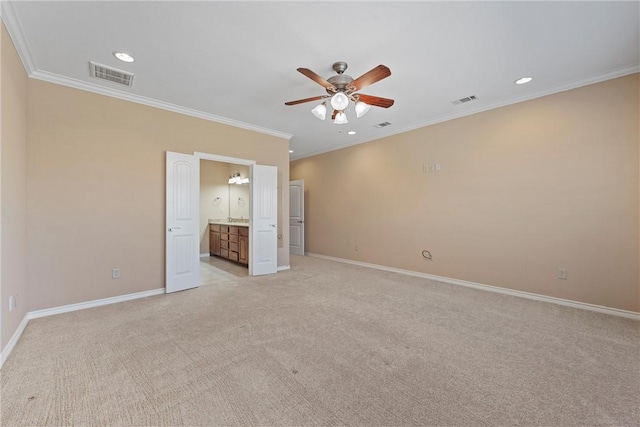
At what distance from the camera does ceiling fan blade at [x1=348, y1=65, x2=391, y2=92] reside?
7.94ft

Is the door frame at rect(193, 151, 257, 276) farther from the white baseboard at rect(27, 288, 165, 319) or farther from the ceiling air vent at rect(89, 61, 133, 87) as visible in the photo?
the white baseboard at rect(27, 288, 165, 319)

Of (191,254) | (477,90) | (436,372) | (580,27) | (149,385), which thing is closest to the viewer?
(149,385)

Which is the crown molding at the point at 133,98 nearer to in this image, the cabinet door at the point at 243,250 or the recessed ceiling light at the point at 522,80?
the cabinet door at the point at 243,250

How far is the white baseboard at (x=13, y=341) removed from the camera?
216cm

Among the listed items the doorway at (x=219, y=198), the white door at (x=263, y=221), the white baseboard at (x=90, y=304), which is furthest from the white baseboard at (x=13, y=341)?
the doorway at (x=219, y=198)

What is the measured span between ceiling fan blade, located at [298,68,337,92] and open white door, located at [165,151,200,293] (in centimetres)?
250

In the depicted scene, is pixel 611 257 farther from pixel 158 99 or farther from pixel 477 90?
pixel 158 99

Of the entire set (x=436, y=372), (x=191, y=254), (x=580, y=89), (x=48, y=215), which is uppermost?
(x=580, y=89)

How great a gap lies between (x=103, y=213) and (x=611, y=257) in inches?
244

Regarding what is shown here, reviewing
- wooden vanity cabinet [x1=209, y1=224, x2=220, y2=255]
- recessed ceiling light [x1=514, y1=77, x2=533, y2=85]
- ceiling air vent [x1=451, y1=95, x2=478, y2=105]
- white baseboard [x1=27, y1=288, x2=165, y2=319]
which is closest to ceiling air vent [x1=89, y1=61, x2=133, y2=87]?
white baseboard [x1=27, y1=288, x2=165, y2=319]

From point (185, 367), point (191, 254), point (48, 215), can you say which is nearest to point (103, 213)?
point (48, 215)

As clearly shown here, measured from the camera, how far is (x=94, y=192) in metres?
3.44

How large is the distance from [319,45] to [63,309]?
4107 mm

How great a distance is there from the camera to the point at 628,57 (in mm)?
2887
